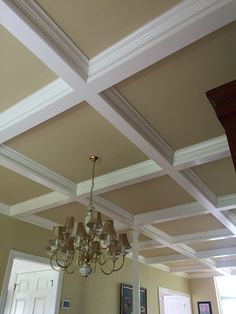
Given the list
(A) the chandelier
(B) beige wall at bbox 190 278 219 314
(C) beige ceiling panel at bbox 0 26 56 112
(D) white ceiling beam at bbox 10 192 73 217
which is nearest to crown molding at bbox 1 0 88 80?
(C) beige ceiling panel at bbox 0 26 56 112

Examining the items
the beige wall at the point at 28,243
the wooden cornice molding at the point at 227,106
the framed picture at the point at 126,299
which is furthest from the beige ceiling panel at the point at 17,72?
the framed picture at the point at 126,299

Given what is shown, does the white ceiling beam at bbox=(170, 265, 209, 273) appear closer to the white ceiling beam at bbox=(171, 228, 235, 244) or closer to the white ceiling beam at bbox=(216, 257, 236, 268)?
the white ceiling beam at bbox=(216, 257, 236, 268)

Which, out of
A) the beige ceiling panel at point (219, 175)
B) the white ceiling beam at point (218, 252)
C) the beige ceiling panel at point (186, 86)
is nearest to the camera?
the beige ceiling panel at point (186, 86)

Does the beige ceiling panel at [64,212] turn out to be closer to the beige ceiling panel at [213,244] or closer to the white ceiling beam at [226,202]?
the white ceiling beam at [226,202]

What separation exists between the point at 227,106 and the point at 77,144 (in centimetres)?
184

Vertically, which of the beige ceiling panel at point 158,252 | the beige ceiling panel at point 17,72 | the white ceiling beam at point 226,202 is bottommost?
the white ceiling beam at point 226,202

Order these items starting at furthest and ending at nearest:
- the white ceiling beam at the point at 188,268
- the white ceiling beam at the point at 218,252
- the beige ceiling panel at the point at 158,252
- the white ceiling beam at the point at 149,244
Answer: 1. the white ceiling beam at the point at 188,268
2. the beige ceiling panel at the point at 158,252
3. the white ceiling beam at the point at 218,252
4. the white ceiling beam at the point at 149,244

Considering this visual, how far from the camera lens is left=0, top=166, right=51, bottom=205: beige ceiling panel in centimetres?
329

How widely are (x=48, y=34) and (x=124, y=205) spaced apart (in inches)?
106

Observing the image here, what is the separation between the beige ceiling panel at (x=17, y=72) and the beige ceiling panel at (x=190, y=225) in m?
3.15

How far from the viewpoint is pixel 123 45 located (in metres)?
1.81

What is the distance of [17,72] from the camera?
2.01m

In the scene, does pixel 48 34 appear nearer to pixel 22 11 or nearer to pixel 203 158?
pixel 22 11

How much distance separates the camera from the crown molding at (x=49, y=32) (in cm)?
156
